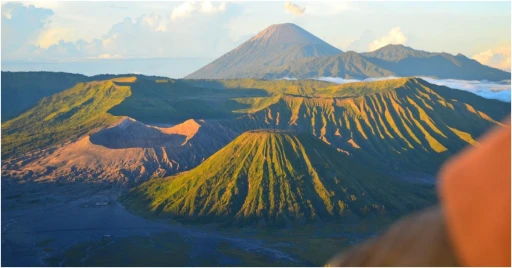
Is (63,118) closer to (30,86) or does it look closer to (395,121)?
(30,86)

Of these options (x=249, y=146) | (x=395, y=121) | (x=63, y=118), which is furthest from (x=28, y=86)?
(x=249, y=146)

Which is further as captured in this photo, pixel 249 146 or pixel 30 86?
pixel 30 86

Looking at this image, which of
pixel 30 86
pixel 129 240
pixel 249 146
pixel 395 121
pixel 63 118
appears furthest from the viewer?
pixel 30 86

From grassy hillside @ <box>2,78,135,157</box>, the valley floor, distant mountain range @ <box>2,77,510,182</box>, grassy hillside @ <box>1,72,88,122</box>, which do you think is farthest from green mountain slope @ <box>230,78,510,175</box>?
grassy hillside @ <box>1,72,88,122</box>

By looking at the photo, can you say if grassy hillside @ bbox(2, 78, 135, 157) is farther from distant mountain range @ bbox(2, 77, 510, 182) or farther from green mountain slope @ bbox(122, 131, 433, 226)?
green mountain slope @ bbox(122, 131, 433, 226)

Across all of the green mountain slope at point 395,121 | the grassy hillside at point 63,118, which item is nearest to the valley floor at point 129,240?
the grassy hillside at point 63,118

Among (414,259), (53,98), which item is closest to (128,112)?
(53,98)
